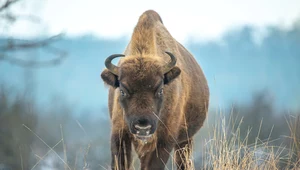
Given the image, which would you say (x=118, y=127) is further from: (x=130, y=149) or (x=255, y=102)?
(x=255, y=102)

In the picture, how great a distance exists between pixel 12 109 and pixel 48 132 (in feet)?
19.1

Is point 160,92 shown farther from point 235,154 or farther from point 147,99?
point 235,154

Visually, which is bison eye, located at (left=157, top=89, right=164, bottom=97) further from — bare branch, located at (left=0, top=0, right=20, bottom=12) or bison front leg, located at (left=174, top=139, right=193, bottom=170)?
bare branch, located at (left=0, top=0, right=20, bottom=12)

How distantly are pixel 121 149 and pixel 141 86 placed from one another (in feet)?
3.05

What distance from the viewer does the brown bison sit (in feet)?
21.8

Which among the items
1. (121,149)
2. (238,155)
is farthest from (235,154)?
(121,149)

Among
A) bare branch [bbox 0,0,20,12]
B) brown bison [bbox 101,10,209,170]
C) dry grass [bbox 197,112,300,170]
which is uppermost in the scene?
bare branch [bbox 0,0,20,12]

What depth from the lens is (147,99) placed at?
21.9 ft

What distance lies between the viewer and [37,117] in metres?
26.9

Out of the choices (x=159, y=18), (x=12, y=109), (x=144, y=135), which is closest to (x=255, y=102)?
(x=12, y=109)

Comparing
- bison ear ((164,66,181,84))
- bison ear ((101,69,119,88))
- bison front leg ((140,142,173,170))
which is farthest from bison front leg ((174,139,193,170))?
bison ear ((101,69,119,88))

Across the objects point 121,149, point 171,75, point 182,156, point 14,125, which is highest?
point 171,75

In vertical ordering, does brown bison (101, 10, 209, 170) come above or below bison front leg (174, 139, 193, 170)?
above

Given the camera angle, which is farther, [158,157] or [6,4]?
[158,157]
